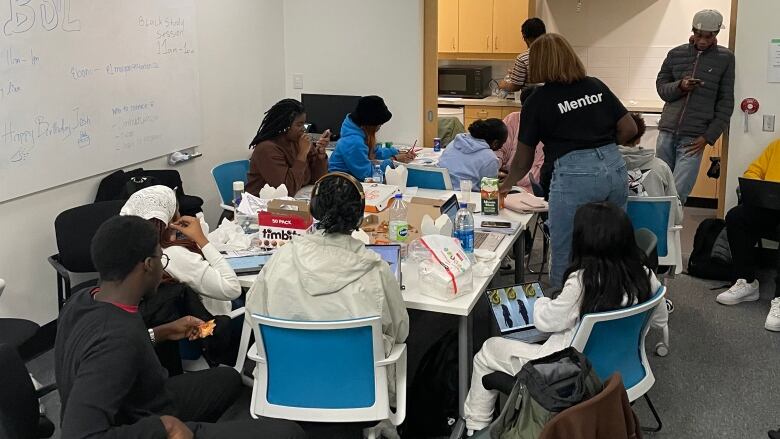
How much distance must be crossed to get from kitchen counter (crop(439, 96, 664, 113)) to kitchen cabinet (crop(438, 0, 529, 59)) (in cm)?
52

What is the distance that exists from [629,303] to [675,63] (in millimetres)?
3276

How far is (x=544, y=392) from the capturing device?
84.8 inches

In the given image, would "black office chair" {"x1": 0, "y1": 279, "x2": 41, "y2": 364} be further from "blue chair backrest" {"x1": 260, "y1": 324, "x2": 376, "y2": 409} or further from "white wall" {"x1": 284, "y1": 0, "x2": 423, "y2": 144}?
"white wall" {"x1": 284, "y1": 0, "x2": 423, "y2": 144}

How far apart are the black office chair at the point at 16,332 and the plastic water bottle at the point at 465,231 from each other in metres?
1.87

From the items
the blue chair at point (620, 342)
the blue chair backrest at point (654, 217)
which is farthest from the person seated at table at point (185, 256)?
the blue chair backrest at point (654, 217)

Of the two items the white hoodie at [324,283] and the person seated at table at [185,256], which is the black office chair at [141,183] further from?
the white hoodie at [324,283]

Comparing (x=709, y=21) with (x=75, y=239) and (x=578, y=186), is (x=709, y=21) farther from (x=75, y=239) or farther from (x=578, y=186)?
(x=75, y=239)

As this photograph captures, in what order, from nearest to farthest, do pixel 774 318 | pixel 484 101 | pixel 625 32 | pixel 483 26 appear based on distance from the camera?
pixel 774 318 → pixel 625 32 → pixel 484 101 → pixel 483 26

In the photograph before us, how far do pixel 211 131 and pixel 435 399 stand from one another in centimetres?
332

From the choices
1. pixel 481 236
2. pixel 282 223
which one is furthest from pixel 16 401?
pixel 481 236

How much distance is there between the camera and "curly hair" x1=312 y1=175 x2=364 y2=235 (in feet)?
8.48

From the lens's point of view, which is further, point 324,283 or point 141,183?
point 141,183

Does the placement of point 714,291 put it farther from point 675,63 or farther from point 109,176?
point 109,176

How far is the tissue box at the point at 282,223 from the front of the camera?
3.27 m
